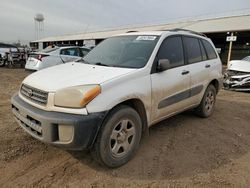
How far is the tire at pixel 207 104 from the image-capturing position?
502 cm

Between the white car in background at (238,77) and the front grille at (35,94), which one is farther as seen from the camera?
the white car in background at (238,77)

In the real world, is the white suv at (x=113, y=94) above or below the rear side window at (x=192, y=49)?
below

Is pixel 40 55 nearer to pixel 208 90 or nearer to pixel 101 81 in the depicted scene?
pixel 208 90

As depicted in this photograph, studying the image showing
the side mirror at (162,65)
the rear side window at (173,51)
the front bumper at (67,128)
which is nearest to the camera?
the front bumper at (67,128)

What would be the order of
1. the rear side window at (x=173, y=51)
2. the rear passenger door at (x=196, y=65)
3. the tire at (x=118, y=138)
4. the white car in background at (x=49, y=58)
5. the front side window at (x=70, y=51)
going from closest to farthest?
1. the tire at (x=118, y=138)
2. the rear side window at (x=173, y=51)
3. the rear passenger door at (x=196, y=65)
4. the white car in background at (x=49, y=58)
5. the front side window at (x=70, y=51)

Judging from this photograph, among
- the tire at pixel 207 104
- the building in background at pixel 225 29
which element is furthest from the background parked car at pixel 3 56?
the building in background at pixel 225 29

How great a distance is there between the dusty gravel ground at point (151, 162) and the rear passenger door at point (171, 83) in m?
Answer: 0.56

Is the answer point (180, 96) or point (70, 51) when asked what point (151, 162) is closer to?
point (180, 96)

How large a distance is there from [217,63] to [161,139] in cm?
246

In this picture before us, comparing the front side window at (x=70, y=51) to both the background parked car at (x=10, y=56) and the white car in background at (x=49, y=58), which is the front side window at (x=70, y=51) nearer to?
the white car in background at (x=49, y=58)

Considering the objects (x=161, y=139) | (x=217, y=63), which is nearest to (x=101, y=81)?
(x=161, y=139)

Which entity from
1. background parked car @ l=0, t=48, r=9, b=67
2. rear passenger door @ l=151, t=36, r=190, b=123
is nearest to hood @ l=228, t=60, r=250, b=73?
rear passenger door @ l=151, t=36, r=190, b=123

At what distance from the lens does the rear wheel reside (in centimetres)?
502

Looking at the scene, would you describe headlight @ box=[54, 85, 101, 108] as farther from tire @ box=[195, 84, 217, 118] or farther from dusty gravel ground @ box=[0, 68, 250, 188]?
tire @ box=[195, 84, 217, 118]
